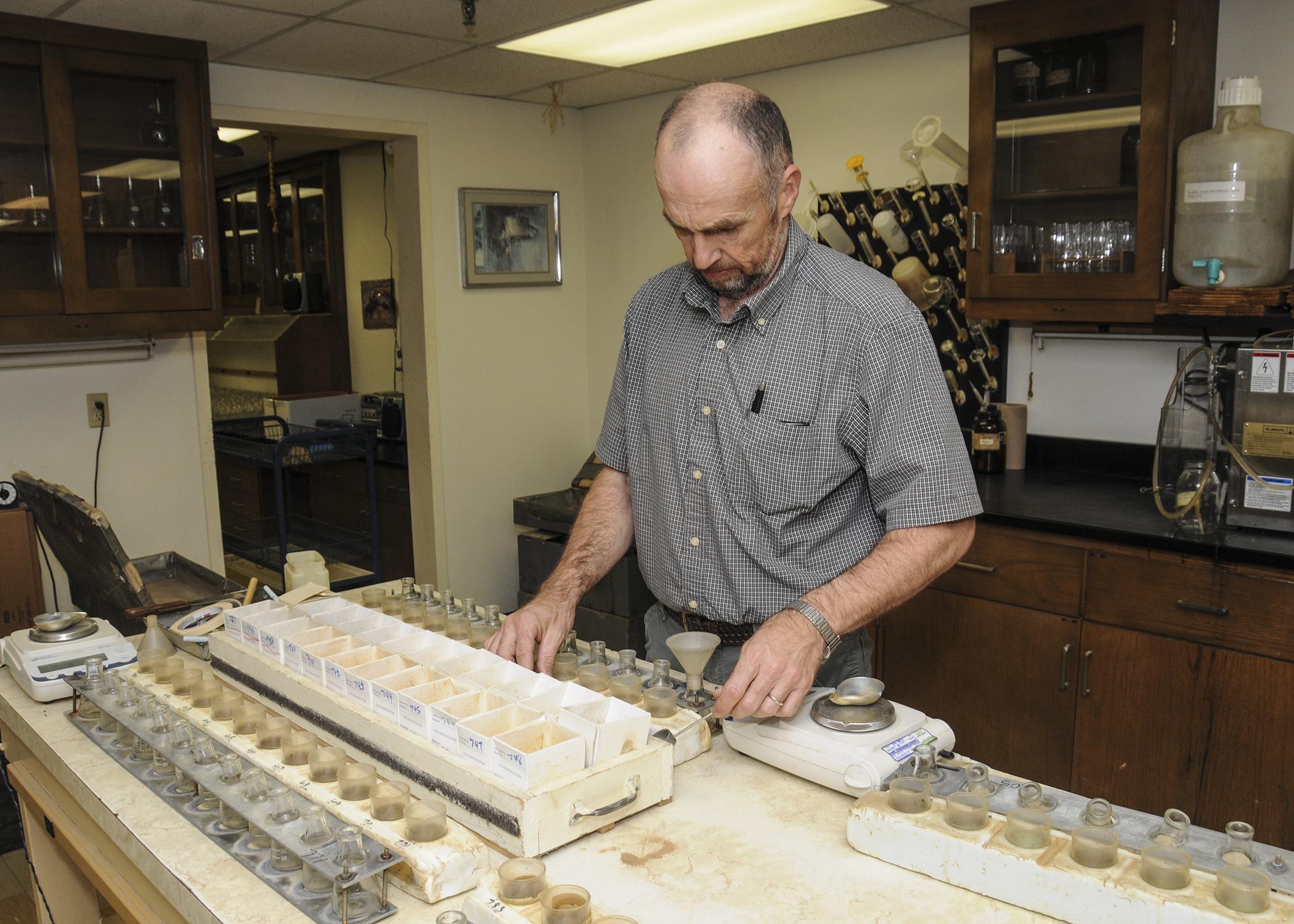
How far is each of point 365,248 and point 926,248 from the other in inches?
144

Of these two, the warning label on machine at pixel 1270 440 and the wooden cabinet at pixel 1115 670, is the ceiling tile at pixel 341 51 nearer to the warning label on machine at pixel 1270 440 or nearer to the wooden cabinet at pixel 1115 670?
the wooden cabinet at pixel 1115 670

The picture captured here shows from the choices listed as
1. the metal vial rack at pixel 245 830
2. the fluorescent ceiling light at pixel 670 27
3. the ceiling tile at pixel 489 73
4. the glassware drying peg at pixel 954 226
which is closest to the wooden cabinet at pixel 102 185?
the ceiling tile at pixel 489 73

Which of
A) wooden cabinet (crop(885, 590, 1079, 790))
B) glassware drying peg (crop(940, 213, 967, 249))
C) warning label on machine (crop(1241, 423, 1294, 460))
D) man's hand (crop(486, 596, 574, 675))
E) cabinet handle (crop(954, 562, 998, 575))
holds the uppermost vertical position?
glassware drying peg (crop(940, 213, 967, 249))

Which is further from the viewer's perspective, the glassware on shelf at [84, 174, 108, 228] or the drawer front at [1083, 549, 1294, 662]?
the glassware on shelf at [84, 174, 108, 228]

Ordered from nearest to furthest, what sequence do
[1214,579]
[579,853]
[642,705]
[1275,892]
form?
[1275,892] < [579,853] < [642,705] < [1214,579]

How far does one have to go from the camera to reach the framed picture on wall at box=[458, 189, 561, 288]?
4.48 m

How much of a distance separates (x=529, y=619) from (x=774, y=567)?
42 cm

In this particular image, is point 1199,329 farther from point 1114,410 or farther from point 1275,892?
point 1275,892

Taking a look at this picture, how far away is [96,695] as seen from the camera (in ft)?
5.49

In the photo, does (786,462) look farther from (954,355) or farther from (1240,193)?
(954,355)

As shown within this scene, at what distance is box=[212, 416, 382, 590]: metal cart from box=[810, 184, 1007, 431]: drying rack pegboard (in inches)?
98.4

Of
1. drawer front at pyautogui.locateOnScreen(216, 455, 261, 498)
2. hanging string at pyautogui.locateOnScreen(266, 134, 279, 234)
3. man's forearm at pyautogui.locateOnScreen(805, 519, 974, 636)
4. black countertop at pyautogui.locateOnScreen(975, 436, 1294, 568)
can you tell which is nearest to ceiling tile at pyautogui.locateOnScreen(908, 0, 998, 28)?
black countertop at pyautogui.locateOnScreen(975, 436, 1294, 568)

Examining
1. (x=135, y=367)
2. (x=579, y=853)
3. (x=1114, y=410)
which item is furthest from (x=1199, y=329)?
(x=135, y=367)

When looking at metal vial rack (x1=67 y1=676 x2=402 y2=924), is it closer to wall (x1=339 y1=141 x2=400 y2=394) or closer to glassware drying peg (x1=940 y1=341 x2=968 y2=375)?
glassware drying peg (x1=940 y1=341 x2=968 y2=375)
